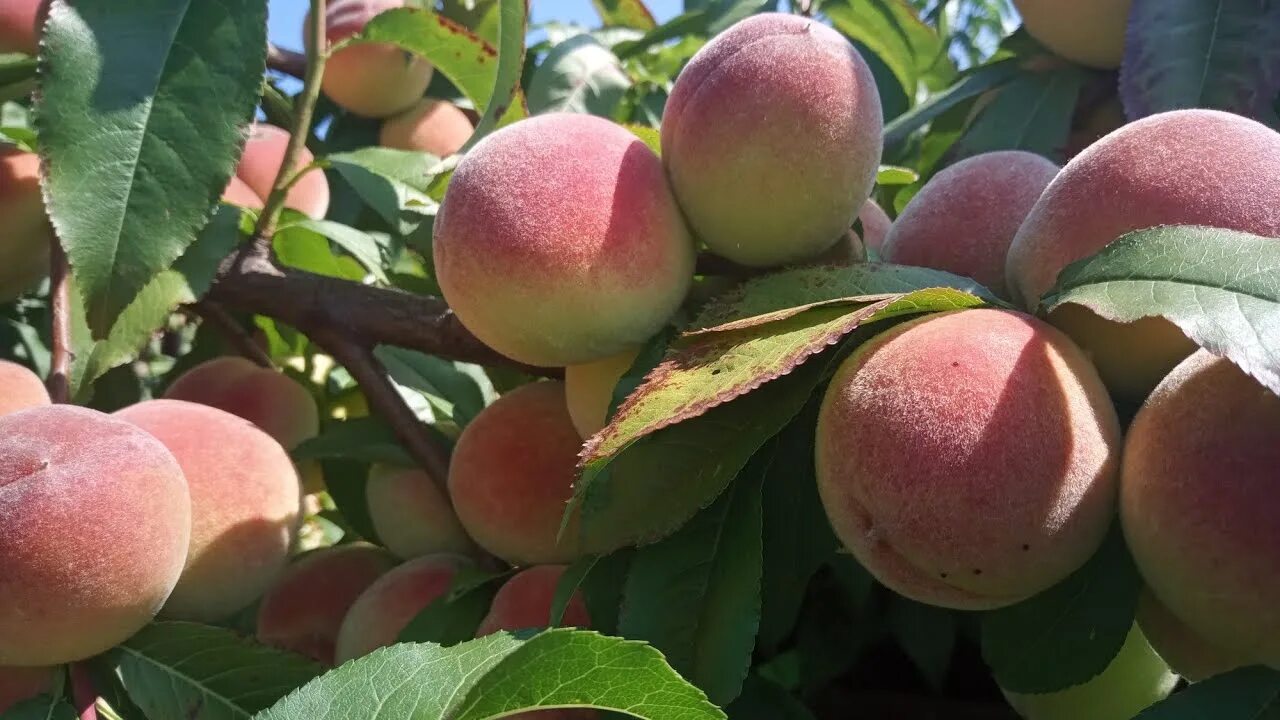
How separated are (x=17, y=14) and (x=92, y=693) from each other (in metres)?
0.71

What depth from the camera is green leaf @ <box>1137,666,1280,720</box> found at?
522 mm

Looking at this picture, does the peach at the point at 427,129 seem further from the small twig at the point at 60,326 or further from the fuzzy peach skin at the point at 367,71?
the small twig at the point at 60,326

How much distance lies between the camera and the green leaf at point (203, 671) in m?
0.71

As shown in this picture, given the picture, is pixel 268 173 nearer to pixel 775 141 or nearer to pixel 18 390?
pixel 18 390

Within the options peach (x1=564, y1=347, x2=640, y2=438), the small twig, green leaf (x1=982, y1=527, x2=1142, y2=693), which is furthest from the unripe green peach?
the small twig

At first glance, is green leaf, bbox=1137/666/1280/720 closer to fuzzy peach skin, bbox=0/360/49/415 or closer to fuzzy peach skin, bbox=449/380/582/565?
fuzzy peach skin, bbox=449/380/582/565

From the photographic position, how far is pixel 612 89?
1.18m

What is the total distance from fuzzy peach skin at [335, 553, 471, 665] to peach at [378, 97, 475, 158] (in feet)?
2.33

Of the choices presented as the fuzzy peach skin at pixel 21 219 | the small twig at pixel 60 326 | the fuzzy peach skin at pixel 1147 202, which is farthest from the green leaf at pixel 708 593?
the fuzzy peach skin at pixel 21 219

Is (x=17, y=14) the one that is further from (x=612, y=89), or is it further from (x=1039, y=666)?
(x=1039, y=666)

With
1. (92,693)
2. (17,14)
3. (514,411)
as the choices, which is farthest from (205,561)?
(17,14)

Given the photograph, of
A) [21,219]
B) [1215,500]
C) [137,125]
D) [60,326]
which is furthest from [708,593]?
[21,219]

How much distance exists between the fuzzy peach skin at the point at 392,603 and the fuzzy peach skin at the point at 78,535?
0.56 feet

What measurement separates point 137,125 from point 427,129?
2.50 ft
